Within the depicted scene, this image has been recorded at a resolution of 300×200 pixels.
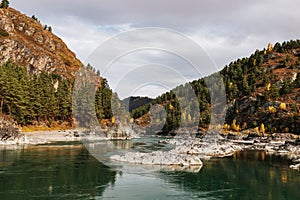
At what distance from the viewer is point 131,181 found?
31703 mm

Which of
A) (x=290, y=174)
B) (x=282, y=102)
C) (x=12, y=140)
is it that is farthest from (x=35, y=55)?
(x=290, y=174)

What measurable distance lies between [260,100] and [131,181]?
127 meters

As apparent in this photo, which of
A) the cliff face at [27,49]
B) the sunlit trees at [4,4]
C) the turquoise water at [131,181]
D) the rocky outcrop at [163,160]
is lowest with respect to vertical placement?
the turquoise water at [131,181]

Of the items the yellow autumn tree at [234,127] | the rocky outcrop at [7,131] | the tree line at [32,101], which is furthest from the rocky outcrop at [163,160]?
the yellow autumn tree at [234,127]

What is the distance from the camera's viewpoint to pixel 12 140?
64.2 m

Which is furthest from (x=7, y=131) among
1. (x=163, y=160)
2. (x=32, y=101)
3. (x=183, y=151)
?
(x=163, y=160)

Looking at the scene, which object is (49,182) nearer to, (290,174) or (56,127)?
(290,174)

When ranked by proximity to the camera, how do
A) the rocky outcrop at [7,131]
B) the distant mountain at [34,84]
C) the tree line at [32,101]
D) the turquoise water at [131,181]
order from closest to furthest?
the turquoise water at [131,181], the rocky outcrop at [7,131], the tree line at [32,101], the distant mountain at [34,84]

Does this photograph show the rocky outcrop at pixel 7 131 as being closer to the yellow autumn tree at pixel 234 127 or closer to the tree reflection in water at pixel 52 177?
the tree reflection in water at pixel 52 177

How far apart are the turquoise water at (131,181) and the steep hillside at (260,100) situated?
9076 cm

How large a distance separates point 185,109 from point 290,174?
154981 millimetres

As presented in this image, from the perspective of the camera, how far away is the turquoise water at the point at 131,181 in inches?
1054

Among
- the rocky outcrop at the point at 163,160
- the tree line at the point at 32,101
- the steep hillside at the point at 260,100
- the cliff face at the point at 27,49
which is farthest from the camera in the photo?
the cliff face at the point at 27,49

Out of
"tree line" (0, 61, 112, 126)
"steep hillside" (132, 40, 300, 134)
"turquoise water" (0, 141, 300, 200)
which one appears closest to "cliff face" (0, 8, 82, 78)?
"tree line" (0, 61, 112, 126)
